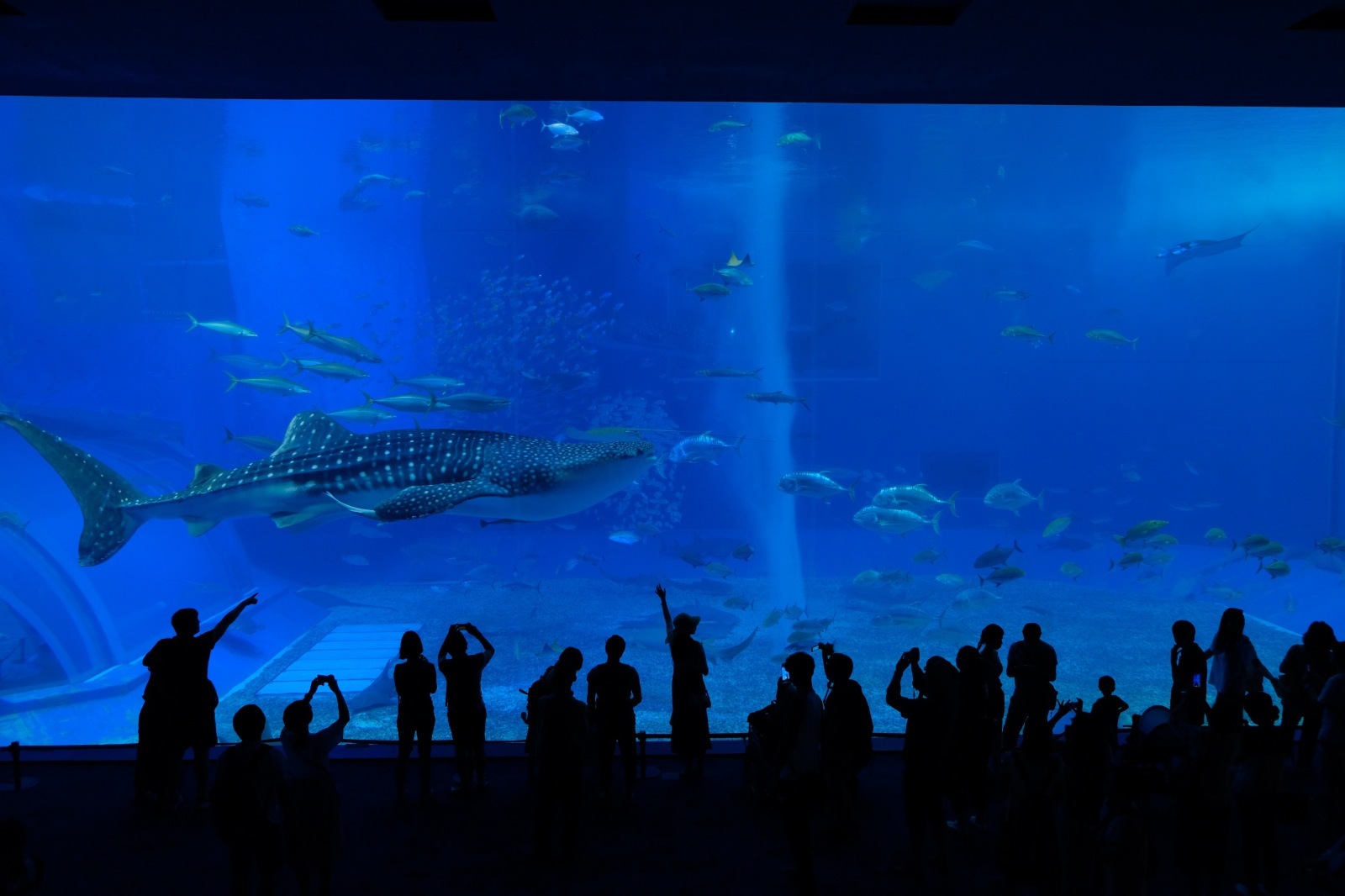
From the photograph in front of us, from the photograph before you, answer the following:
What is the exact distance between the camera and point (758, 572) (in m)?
24.2

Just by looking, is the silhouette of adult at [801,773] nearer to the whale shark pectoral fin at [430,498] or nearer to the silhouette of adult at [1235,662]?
the silhouette of adult at [1235,662]

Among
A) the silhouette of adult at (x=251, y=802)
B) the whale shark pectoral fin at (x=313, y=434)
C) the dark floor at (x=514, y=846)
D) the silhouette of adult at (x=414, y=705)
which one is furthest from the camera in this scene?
the whale shark pectoral fin at (x=313, y=434)

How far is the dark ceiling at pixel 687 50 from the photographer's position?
370 centimetres

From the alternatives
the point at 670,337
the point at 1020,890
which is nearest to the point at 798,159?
the point at 670,337

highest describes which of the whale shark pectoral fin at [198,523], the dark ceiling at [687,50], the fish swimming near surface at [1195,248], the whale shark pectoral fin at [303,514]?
the fish swimming near surface at [1195,248]

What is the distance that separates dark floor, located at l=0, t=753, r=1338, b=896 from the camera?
3.39 metres

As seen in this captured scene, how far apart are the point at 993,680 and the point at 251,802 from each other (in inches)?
133

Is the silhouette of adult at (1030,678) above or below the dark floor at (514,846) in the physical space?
above

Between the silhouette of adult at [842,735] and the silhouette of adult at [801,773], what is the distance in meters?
0.49

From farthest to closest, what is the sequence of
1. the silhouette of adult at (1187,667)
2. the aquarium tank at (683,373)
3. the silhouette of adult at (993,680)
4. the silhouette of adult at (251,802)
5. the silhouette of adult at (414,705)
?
→ the aquarium tank at (683,373) → the silhouette of adult at (1187,667) → the silhouette of adult at (414,705) → the silhouette of adult at (993,680) → the silhouette of adult at (251,802)

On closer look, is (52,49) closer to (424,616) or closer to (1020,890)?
(1020,890)

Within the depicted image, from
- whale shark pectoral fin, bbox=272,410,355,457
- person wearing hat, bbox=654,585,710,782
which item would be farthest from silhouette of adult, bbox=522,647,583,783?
whale shark pectoral fin, bbox=272,410,355,457

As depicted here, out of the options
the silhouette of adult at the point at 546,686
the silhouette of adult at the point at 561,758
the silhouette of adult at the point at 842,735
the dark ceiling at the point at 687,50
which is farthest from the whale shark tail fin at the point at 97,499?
the silhouette of adult at the point at 842,735

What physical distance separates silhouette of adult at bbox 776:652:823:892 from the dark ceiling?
298cm
